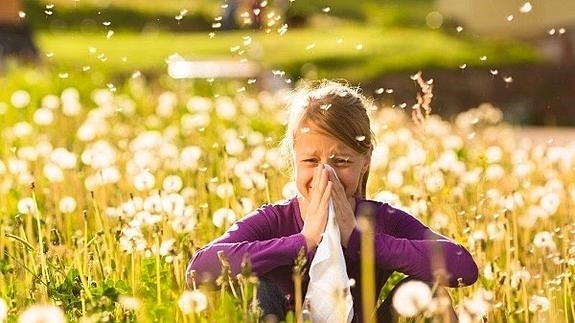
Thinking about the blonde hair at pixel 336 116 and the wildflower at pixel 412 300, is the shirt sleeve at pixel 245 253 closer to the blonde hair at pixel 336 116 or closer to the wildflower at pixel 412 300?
the blonde hair at pixel 336 116

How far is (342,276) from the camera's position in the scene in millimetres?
3461

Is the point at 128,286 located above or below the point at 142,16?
below

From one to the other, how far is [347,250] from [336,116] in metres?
0.34

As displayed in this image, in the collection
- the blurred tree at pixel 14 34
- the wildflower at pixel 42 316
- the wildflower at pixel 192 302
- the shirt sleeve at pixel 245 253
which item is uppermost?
the blurred tree at pixel 14 34

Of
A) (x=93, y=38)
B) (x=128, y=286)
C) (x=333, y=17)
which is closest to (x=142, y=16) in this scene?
(x=93, y=38)

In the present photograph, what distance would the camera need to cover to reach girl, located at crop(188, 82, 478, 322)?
142 inches

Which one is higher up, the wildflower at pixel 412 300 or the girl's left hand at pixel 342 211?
the girl's left hand at pixel 342 211

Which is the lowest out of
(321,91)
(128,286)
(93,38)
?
(128,286)

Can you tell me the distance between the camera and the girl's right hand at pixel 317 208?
3541 mm

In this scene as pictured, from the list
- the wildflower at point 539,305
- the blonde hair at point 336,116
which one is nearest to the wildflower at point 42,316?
the blonde hair at point 336,116

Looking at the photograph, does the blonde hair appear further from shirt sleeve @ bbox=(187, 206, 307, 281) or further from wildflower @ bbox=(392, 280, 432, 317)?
wildflower @ bbox=(392, 280, 432, 317)

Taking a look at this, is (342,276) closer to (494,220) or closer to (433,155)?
(494,220)

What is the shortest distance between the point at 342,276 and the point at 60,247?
44.7 inches

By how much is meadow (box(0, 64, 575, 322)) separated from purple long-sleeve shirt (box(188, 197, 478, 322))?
0.32 ft
